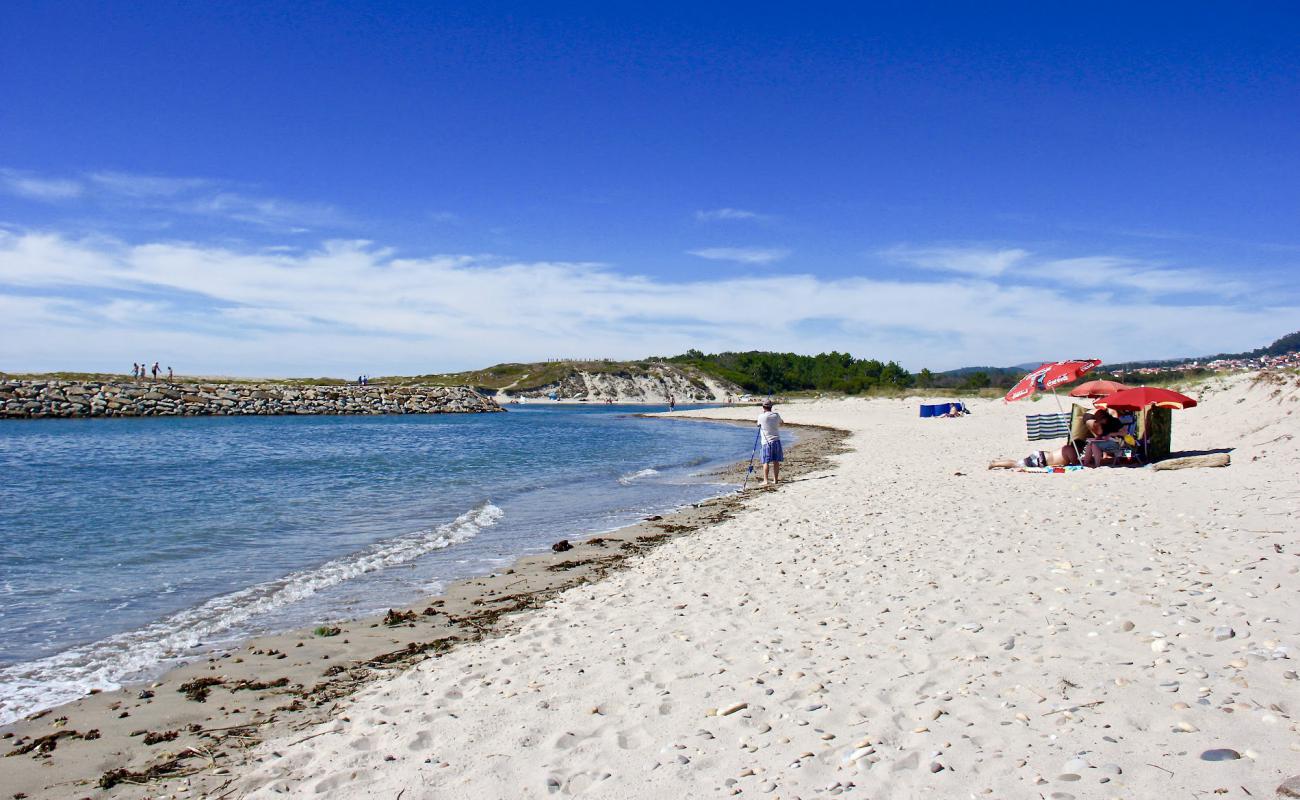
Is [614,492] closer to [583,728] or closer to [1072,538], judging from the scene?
A: [1072,538]

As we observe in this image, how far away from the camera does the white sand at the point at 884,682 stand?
3994 millimetres

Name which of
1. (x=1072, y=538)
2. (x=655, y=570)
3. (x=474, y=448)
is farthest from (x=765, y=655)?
(x=474, y=448)

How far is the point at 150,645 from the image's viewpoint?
782cm

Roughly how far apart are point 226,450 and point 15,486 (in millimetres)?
12912

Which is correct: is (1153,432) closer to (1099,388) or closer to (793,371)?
(1099,388)

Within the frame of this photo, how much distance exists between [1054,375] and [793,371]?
474 feet

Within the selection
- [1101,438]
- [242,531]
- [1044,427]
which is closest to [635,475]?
[242,531]

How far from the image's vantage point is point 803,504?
15.4 metres

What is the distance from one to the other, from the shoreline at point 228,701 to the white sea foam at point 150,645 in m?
0.33

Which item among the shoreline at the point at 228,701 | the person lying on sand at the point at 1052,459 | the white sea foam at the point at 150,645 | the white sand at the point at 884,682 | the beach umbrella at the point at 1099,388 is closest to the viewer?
the white sand at the point at 884,682

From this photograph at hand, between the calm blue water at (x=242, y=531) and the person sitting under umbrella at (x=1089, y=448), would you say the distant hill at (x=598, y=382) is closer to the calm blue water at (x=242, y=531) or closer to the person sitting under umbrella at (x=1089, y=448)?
the calm blue water at (x=242, y=531)

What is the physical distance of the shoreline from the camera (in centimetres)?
496

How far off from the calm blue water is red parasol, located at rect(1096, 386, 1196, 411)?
10138mm

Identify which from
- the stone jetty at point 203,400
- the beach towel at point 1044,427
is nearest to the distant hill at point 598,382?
the stone jetty at point 203,400
